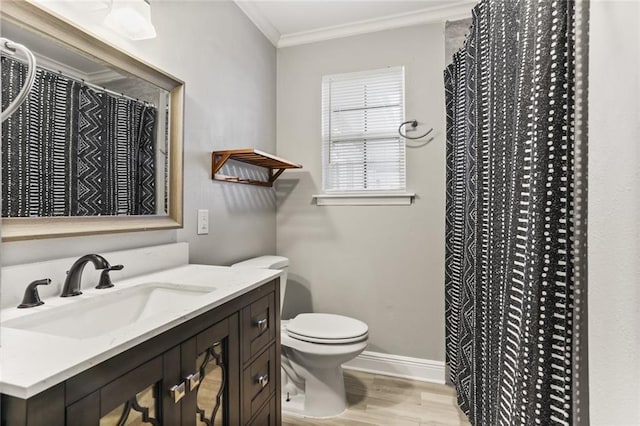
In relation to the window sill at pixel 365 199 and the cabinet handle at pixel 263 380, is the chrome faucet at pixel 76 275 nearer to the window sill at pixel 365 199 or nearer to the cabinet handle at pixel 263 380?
the cabinet handle at pixel 263 380

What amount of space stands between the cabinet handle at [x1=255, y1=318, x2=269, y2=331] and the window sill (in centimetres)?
123

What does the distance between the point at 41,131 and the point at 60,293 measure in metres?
0.49

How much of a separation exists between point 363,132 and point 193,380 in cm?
189

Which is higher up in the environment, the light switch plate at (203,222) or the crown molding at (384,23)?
the crown molding at (384,23)

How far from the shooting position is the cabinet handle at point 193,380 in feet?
2.72

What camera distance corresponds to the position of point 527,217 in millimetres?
834

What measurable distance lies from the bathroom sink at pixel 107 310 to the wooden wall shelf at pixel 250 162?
30.2 inches

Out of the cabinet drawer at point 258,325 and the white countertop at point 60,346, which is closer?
the white countertop at point 60,346

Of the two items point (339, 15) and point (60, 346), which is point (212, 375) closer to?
point (60, 346)

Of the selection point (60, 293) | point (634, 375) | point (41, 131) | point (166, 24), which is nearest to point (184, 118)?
point (166, 24)

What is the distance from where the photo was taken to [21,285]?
0.89 meters

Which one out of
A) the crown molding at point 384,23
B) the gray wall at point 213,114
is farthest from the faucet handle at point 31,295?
the crown molding at point 384,23

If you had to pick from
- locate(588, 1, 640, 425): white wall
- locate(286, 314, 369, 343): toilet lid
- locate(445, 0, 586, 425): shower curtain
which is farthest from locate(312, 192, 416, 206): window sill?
locate(588, 1, 640, 425): white wall

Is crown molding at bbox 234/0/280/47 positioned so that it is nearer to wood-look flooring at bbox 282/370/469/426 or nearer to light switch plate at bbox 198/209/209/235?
light switch plate at bbox 198/209/209/235
